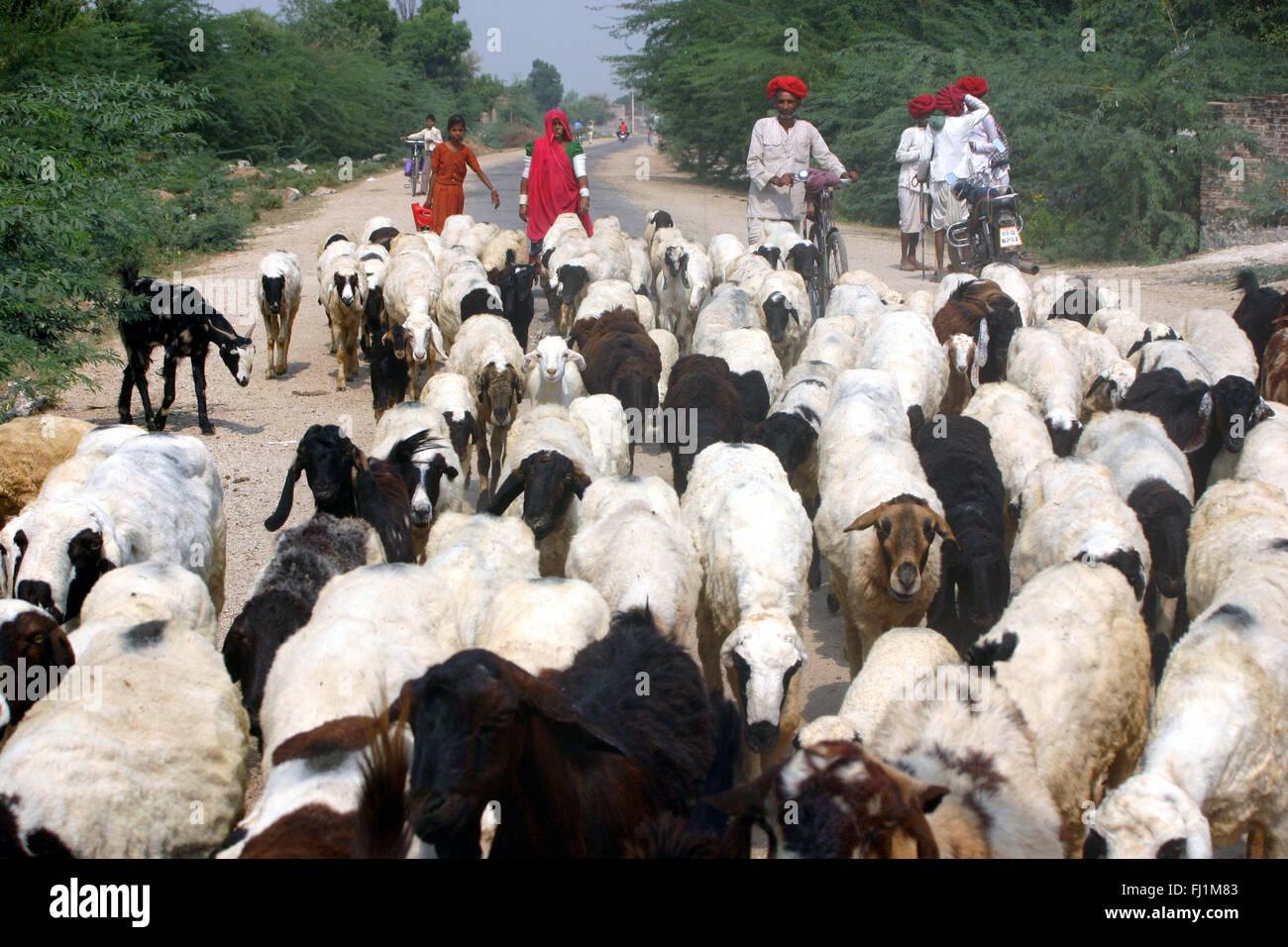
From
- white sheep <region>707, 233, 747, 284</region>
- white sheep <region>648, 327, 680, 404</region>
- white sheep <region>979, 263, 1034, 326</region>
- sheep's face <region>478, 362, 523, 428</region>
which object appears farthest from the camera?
white sheep <region>707, 233, 747, 284</region>

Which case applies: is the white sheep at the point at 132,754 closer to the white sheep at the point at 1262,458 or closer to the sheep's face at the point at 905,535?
the sheep's face at the point at 905,535

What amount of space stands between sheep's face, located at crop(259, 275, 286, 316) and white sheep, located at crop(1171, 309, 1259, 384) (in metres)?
8.59

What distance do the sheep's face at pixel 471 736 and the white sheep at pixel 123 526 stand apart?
2.87 metres

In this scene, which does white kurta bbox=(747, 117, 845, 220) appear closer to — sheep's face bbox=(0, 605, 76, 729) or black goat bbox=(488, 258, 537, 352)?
black goat bbox=(488, 258, 537, 352)

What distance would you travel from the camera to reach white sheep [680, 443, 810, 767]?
4871 mm

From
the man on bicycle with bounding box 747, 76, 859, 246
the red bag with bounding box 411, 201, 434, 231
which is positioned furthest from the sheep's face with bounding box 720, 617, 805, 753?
the red bag with bounding box 411, 201, 434, 231

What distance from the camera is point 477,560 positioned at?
17.9 ft

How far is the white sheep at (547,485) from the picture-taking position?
6.19 metres

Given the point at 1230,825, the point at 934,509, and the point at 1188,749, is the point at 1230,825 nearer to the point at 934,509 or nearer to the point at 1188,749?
the point at 1188,749

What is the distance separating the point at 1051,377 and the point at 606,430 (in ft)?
10.6

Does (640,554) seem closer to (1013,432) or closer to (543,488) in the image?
(543,488)

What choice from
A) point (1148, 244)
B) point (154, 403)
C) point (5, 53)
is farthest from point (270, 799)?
point (5, 53)

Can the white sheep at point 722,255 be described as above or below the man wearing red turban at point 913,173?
below

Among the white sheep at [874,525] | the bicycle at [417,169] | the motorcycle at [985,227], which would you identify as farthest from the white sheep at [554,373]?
the bicycle at [417,169]
